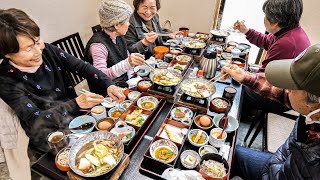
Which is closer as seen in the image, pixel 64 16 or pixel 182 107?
pixel 182 107

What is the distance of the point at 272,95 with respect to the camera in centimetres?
214

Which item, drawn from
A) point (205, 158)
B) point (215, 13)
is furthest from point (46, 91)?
point (215, 13)

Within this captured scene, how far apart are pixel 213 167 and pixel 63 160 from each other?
106cm

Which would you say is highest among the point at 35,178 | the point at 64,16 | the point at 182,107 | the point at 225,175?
the point at 64,16

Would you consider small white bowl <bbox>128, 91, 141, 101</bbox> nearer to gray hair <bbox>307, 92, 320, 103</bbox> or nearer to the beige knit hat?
the beige knit hat

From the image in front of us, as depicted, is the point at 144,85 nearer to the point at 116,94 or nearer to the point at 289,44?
the point at 116,94

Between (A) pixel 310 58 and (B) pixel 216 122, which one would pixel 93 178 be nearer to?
(B) pixel 216 122

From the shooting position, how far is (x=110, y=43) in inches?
104

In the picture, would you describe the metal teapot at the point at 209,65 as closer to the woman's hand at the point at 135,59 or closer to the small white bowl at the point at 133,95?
the woman's hand at the point at 135,59

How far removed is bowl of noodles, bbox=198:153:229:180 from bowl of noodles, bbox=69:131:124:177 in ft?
1.90

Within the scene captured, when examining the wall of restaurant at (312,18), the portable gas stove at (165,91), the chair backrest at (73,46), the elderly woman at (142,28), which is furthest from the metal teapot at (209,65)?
the wall of restaurant at (312,18)

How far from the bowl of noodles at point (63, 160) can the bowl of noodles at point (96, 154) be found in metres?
0.09

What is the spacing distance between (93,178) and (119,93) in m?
0.93

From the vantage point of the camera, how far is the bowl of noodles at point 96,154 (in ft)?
4.25
